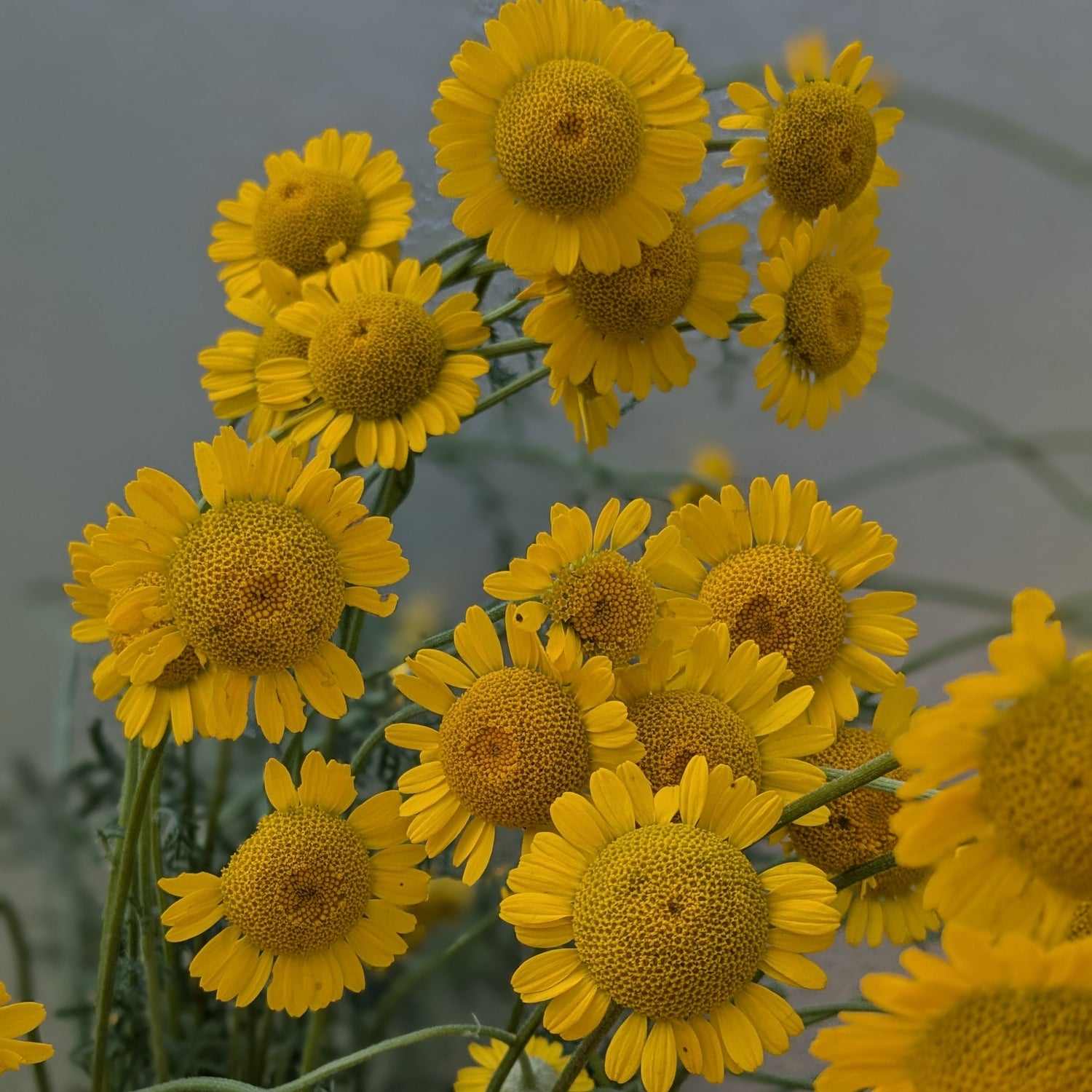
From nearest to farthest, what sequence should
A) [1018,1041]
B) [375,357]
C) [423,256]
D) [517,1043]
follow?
[1018,1041] < [517,1043] < [375,357] < [423,256]

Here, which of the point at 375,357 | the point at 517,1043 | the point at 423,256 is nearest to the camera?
the point at 517,1043

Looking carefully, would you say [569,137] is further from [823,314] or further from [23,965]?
[23,965]

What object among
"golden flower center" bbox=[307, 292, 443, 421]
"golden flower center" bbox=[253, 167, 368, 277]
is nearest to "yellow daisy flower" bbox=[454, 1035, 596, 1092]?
"golden flower center" bbox=[307, 292, 443, 421]

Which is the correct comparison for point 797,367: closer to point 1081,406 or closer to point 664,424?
point 664,424

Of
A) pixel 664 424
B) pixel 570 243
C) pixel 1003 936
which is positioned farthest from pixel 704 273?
pixel 664 424

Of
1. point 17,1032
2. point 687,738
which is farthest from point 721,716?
point 17,1032

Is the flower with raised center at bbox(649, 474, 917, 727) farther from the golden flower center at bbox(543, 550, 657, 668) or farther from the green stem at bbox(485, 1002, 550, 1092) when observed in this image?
the green stem at bbox(485, 1002, 550, 1092)

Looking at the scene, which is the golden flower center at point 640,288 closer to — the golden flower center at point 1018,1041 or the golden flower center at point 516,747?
the golden flower center at point 516,747
